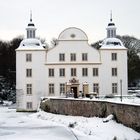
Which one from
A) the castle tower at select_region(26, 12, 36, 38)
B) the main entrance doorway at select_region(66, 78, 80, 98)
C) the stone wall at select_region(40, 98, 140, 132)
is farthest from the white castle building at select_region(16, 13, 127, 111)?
the stone wall at select_region(40, 98, 140, 132)

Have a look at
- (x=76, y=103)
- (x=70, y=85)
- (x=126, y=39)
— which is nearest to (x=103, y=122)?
(x=76, y=103)

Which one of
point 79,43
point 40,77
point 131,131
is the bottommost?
point 131,131

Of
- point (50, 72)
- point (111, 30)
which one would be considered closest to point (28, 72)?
point (50, 72)

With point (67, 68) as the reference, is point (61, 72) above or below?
below

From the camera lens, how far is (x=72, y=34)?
6100cm

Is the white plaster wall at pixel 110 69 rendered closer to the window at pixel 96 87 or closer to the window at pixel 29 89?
the window at pixel 96 87

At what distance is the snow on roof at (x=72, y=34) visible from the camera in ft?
200

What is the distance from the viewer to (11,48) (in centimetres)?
8281

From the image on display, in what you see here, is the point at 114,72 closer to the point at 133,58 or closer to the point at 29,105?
the point at 29,105

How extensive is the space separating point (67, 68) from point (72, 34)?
14.2ft

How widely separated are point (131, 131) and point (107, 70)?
118ft

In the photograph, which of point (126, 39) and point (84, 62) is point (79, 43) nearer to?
point (84, 62)

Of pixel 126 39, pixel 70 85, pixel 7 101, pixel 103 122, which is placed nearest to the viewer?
pixel 103 122

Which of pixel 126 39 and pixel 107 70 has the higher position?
pixel 126 39
